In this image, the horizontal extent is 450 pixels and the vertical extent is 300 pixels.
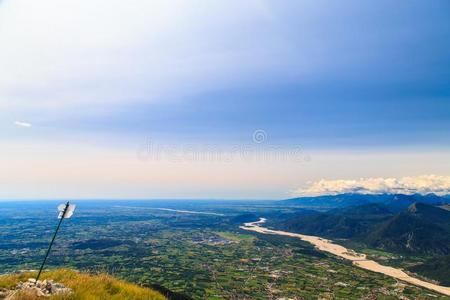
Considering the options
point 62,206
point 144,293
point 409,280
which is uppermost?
point 62,206

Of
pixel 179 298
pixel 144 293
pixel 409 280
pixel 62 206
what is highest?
pixel 62 206

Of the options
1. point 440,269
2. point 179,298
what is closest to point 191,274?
point 179,298

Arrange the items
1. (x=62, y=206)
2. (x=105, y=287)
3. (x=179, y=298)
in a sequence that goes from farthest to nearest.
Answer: (x=179, y=298)
(x=105, y=287)
(x=62, y=206)

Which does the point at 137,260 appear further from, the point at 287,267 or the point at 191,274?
the point at 287,267

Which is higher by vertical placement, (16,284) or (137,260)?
(16,284)

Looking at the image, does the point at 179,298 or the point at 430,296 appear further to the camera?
the point at 430,296

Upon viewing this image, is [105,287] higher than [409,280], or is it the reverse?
[105,287]

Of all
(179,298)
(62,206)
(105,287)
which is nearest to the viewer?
(62,206)

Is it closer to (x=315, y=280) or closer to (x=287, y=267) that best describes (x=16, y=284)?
(x=315, y=280)

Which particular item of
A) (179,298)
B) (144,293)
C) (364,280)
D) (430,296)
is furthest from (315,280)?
(144,293)
